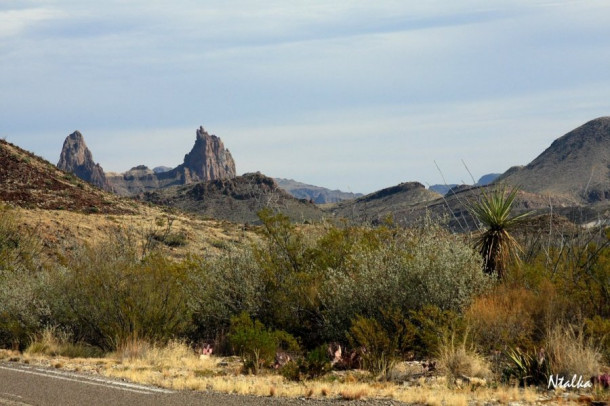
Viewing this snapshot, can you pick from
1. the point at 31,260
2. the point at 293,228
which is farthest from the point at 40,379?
the point at 31,260

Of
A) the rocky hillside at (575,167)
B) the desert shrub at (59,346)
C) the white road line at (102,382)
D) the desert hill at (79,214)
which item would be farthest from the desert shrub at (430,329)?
the rocky hillside at (575,167)

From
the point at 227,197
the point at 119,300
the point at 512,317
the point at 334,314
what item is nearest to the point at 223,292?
the point at 119,300

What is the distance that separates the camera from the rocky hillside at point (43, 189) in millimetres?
53188

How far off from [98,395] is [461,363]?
6337mm

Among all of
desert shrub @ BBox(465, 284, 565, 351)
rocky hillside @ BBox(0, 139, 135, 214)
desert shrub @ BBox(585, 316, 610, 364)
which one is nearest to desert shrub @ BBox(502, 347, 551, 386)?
desert shrub @ BBox(465, 284, 565, 351)

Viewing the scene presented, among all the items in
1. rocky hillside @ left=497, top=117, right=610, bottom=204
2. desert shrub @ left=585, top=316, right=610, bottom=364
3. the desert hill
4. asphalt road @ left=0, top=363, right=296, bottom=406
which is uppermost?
rocky hillside @ left=497, top=117, right=610, bottom=204

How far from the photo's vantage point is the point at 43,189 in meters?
56.8

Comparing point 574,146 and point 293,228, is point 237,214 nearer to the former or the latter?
point 574,146

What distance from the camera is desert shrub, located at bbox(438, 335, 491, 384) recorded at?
1272cm

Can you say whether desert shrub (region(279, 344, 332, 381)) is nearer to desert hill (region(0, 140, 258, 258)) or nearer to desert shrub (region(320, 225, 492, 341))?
desert shrub (region(320, 225, 492, 341))

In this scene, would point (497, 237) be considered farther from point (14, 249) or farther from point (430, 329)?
point (14, 249)

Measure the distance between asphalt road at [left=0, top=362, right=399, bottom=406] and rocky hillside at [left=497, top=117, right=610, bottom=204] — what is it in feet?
338

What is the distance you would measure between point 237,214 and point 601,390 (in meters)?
96.4

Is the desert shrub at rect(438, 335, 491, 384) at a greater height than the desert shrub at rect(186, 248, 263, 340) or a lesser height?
lesser
